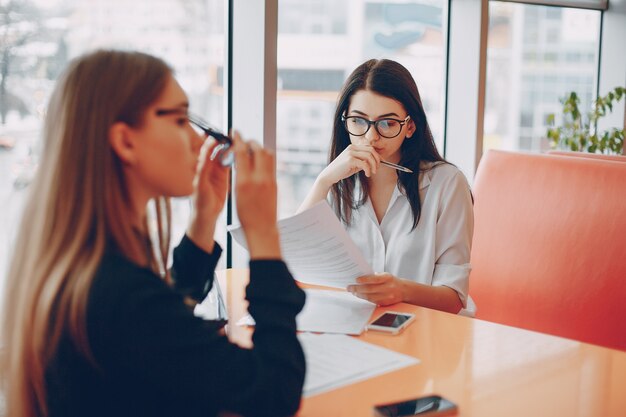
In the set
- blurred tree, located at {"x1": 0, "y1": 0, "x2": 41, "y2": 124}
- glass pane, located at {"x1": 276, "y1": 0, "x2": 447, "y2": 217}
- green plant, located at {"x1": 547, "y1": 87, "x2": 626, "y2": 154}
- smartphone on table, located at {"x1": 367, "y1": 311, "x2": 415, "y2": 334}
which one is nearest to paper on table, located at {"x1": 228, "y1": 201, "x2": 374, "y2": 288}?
smartphone on table, located at {"x1": 367, "y1": 311, "x2": 415, "y2": 334}

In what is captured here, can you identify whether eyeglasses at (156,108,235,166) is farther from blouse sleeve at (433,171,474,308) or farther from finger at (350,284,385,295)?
blouse sleeve at (433,171,474,308)

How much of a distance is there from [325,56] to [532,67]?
5.15 feet

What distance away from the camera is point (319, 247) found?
4.67 feet

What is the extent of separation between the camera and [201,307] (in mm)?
1463

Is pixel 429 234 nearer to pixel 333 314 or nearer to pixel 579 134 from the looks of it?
pixel 333 314

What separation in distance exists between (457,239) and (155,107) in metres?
1.16

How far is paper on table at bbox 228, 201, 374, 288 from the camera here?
134 cm

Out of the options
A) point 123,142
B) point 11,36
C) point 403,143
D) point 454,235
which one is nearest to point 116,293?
point 123,142

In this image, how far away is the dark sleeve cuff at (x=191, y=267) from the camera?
125 cm

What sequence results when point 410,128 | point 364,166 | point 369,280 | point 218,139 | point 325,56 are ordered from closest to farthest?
1. point 218,139
2. point 369,280
3. point 364,166
4. point 410,128
5. point 325,56

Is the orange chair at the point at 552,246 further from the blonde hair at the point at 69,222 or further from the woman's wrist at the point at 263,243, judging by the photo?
the blonde hair at the point at 69,222

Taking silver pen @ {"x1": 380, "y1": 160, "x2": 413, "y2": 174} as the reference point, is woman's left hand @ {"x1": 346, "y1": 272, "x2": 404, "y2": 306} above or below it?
below

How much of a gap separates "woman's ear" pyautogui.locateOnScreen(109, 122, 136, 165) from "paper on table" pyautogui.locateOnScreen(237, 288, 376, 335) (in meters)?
0.53

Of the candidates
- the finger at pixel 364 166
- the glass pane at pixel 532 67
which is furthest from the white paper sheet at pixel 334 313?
the glass pane at pixel 532 67
